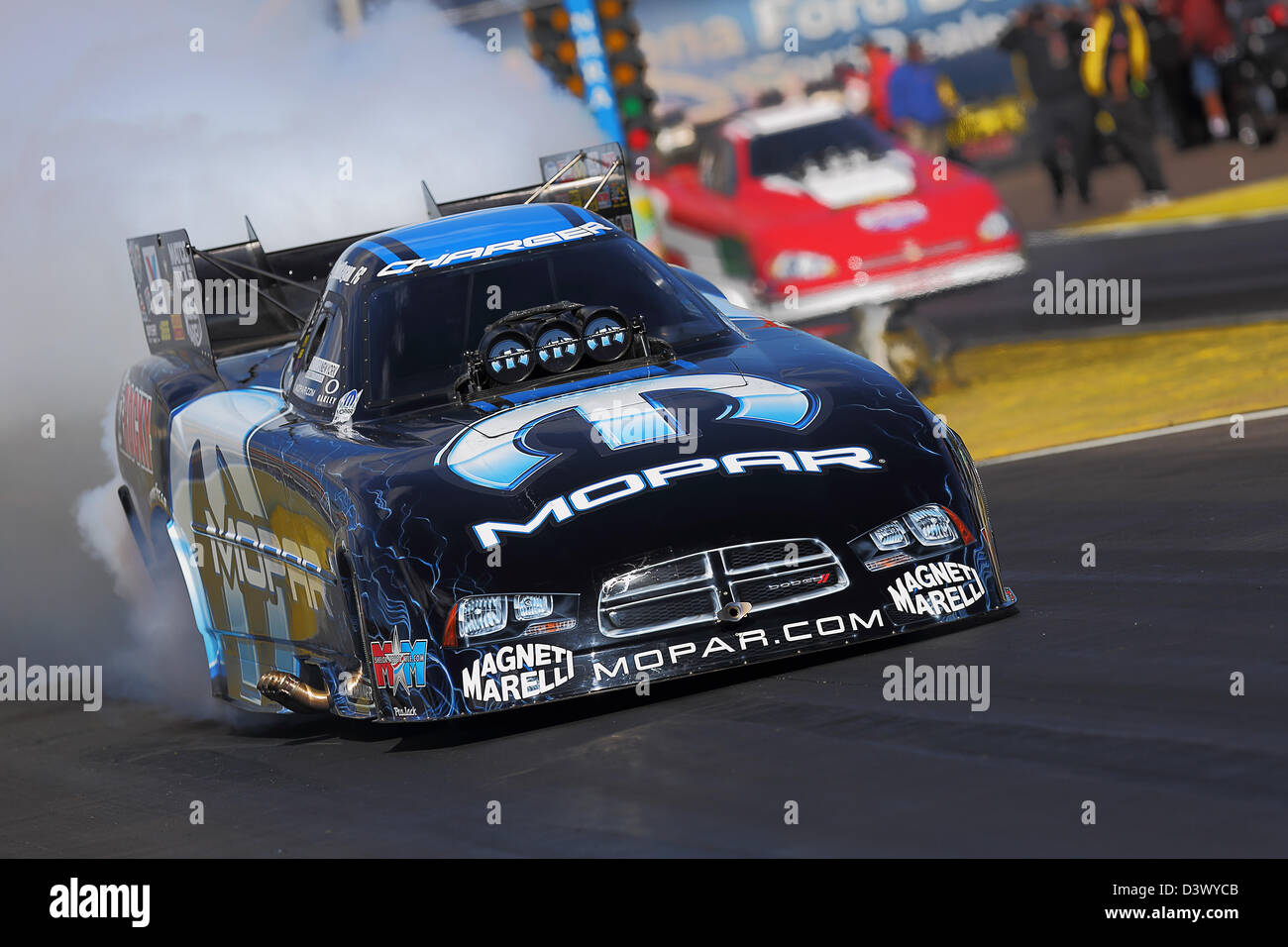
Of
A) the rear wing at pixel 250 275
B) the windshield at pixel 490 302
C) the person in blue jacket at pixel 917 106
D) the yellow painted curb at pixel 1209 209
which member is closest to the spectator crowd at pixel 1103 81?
the person in blue jacket at pixel 917 106

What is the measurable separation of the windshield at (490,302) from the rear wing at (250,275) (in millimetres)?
1506

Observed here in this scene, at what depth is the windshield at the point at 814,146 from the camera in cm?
1631

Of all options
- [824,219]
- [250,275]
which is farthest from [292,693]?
[824,219]

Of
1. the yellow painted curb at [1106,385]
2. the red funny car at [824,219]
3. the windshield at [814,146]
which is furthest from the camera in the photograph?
the windshield at [814,146]

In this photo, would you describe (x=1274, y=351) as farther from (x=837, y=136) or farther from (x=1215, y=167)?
(x=1215, y=167)

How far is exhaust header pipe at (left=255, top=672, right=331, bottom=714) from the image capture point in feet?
20.1

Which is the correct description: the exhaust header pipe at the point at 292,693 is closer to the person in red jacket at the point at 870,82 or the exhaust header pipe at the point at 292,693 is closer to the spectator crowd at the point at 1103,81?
the spectator crowd at the point at 1103,81

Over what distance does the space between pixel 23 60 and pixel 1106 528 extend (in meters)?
10.0

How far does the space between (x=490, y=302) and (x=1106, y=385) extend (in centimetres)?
678

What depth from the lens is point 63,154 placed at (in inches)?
559

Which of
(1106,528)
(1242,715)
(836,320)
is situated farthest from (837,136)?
(1242,715)

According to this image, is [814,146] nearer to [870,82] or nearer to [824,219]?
[824,219]

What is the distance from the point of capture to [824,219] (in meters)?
15.2

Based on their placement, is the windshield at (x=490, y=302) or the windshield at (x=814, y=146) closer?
the windshield at (x=490, y=302)
